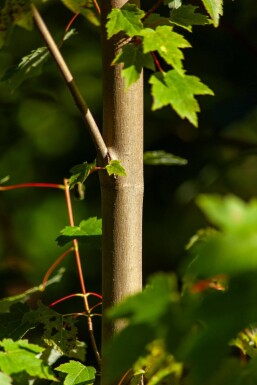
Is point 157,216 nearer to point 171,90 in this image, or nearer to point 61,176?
point 61,176

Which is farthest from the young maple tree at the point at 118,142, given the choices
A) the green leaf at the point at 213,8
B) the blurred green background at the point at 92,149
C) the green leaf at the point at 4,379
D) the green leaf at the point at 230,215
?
the blurred green background at the point at 92,149

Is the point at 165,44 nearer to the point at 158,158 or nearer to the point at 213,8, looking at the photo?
the point at 213,8

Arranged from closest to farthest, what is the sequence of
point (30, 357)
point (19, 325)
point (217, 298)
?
point (217, 298) < point (30, 357) < point (19, 325)

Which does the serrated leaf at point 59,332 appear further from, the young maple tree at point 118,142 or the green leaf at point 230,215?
the green leaf at point 230,215

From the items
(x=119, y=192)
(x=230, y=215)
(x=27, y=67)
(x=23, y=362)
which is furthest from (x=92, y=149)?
(x=230, y=215)

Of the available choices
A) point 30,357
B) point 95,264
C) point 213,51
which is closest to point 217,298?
point 30,357

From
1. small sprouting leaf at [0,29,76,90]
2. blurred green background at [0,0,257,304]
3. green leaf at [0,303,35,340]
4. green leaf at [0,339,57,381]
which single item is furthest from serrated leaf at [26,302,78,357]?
blurred green background at [0,0,257,304]
